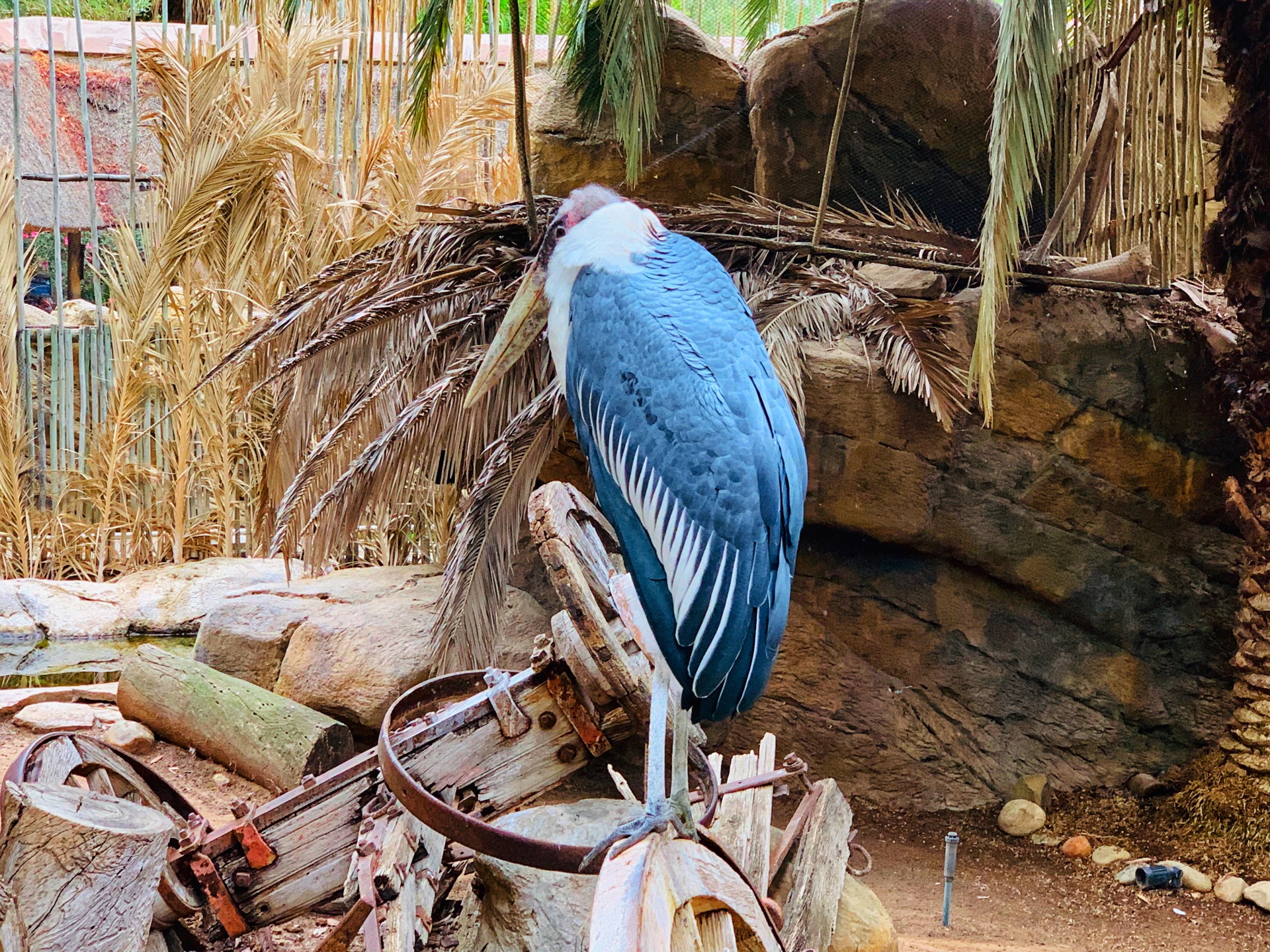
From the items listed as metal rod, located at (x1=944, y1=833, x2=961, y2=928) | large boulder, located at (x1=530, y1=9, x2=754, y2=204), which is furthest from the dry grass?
metal rod, located at (x1=944, y1=833, x2=961, y2=928)

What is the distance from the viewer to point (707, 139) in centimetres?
542

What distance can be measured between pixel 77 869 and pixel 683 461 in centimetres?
145

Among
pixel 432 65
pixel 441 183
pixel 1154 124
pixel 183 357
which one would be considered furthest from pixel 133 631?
pixel 1154 124

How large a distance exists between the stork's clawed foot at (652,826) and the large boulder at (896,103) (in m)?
3.56

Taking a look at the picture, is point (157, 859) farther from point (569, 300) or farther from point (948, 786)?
point (948, 786)

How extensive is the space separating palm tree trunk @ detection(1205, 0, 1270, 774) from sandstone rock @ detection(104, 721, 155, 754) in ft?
14.5

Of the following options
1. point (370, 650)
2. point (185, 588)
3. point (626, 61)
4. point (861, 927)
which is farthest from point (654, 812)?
point (185, 588)

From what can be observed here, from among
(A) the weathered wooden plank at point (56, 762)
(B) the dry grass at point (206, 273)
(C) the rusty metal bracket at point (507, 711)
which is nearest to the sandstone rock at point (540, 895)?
(C) the rusty metal bracket at point (507, 711)

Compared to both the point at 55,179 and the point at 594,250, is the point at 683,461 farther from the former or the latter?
the point at 55,179

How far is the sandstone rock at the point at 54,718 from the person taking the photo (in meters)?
4.60

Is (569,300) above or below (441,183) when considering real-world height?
below

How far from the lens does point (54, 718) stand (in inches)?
186

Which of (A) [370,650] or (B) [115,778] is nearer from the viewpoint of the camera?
(B) [115,778]

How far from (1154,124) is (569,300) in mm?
2980
